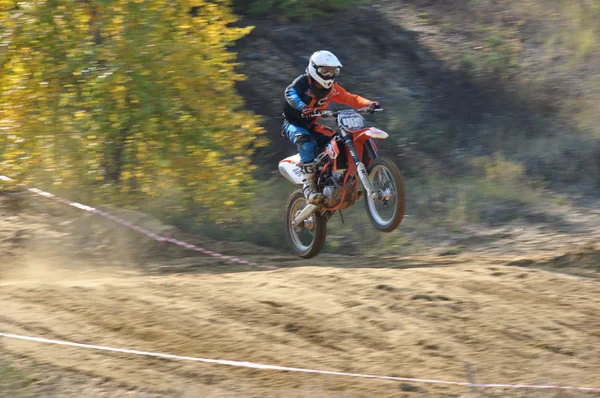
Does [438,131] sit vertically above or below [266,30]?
below

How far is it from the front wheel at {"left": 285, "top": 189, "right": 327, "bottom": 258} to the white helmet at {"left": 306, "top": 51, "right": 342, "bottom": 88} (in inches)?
55.0

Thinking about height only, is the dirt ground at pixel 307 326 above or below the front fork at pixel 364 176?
below

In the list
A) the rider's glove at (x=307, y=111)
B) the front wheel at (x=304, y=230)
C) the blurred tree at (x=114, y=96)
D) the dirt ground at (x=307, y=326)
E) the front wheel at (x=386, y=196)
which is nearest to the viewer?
the dirt ground at (x=307, y=326)

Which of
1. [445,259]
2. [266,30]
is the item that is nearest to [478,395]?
[445,259]

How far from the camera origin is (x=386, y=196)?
805 centimetres

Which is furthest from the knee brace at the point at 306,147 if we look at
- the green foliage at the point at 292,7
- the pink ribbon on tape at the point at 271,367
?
the green foliage at the point at 292,7

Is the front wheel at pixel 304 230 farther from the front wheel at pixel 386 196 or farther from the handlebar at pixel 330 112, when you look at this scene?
the handlebar at pixel 330 112

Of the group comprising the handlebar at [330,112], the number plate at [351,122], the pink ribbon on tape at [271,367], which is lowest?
the pink ribbon on tape at [271,367]

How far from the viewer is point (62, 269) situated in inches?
357

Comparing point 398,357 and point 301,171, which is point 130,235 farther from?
point 398,357

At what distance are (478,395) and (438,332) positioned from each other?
1313 mm

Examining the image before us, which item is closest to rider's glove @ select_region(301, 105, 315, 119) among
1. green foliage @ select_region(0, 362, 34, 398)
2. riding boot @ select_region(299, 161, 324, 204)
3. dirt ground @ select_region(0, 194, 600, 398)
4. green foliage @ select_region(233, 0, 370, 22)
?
riding boot @ select_region(299, 161, 324, 204)

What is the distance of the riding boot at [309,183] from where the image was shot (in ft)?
28.1

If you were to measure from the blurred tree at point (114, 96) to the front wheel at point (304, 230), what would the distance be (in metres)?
1.96
